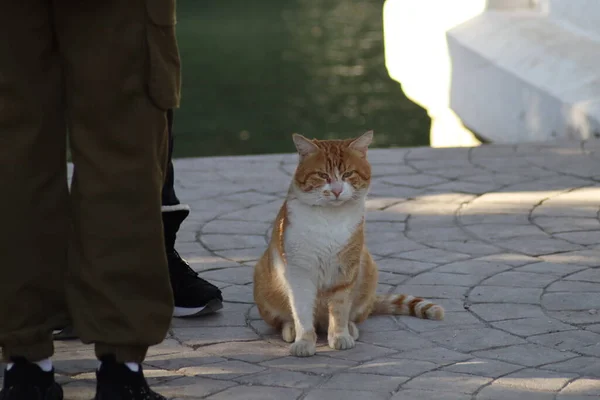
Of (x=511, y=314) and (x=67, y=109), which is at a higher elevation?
(x=67, y=109)

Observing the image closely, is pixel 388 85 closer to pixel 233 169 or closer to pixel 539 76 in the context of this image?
pixel 539 76

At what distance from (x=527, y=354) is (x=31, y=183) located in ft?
5.20

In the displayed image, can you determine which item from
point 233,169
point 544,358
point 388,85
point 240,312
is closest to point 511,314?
point 544,358

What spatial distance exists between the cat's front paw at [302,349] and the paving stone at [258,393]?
31cm

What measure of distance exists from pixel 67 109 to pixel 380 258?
82.1 inches

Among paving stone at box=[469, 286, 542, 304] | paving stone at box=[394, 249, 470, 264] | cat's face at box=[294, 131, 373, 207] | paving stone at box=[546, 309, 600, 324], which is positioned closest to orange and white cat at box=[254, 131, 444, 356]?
cat's face at box=[294, 131, 373, 207]

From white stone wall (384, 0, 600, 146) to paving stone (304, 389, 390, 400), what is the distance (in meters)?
3.98

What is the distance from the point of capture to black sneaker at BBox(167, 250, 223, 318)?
11.9 feet

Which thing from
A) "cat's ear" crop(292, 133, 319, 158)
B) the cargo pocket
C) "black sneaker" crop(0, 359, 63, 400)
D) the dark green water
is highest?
the cargo pocket

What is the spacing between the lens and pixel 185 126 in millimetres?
11281

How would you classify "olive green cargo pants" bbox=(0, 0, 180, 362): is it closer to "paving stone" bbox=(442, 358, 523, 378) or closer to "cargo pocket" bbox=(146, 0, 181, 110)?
"cargo pocket" bbox=(146, 0, 181, 110)

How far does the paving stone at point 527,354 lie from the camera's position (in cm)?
321

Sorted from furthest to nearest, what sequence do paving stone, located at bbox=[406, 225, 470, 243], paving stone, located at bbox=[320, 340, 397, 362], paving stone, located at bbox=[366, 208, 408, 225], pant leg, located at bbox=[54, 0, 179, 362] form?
1. paving stone, located at bbox=[366, 208, 408, 225]
2. paving stone, located at bbox=[406, 225, 470, 243]
3. paving stone, located at bbox=[320, 340, 397, 362]
4. pant leg, located at bbox=[54, 0, 179, 362]

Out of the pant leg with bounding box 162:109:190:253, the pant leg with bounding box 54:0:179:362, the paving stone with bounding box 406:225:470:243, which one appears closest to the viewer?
the pant leg with bounding box 54:0:179:362
